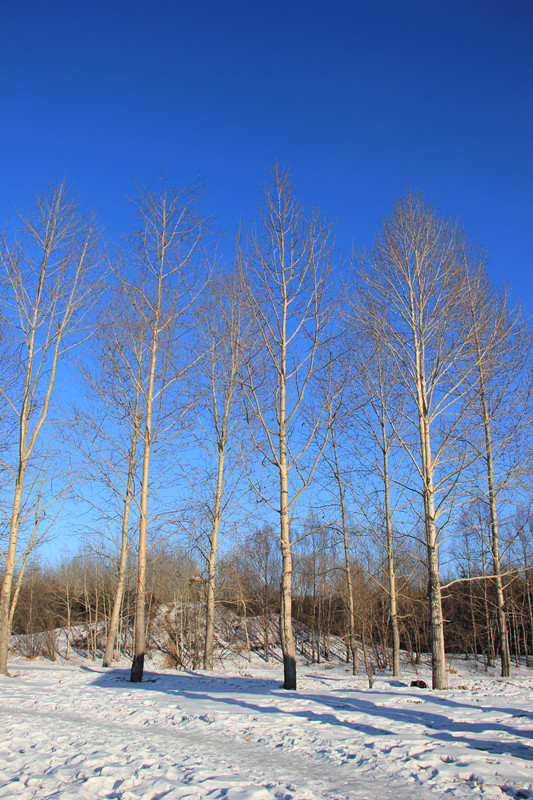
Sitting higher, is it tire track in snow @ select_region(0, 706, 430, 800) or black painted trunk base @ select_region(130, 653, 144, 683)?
tire track in snow @ select_region(0, 706, 430, 800)

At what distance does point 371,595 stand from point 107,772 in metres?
22.4

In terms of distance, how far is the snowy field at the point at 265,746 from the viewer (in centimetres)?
346

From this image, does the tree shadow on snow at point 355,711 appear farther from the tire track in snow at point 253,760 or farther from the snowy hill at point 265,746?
the tire track in snow at point 253,760

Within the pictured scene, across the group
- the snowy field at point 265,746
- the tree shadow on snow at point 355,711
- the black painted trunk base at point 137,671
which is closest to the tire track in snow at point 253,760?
the snowy field at point 265,746

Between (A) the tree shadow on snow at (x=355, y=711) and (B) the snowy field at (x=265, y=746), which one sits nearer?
(B) the snowy field at (x=265, y=746)

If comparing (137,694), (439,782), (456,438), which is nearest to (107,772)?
(439,782)

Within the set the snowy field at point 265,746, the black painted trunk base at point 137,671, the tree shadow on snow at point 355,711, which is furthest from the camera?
the black painted trunk base at point 137,671

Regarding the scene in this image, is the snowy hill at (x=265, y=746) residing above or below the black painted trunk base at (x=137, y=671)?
above

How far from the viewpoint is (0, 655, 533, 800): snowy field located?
3459mm

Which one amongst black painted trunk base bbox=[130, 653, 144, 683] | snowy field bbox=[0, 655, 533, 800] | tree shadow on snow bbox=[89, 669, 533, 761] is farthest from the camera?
black painted trunk base bbox=[130, 653, 144, 683]

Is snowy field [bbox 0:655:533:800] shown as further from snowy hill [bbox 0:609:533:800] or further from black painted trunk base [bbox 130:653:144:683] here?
black painted trunk base [bbox 130:653:144:683]

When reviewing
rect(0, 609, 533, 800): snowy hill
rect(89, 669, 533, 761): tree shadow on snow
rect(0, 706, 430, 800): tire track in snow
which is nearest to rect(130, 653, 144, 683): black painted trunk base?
rect(89, 669, 533, 761): tree shadow on snow

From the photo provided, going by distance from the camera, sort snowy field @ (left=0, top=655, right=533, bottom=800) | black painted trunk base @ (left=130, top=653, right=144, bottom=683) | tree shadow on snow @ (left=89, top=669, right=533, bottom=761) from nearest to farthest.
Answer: snowy field @ (left=0, top=655, right=533, bottom=800), tree shadow on snow @ (left=89, top=669, right=533, bottom=761), black painted trunk base @ (left=130, top=653, right=144, bottom=683)

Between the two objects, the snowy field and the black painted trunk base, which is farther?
the black painted trunk base
